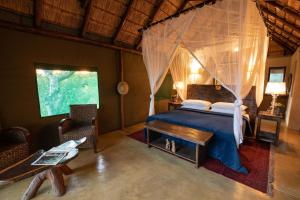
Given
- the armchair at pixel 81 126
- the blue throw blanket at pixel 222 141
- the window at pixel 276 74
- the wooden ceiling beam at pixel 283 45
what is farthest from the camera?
the window at pixel 276 74

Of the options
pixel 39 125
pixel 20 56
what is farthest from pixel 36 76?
pixel 39 125

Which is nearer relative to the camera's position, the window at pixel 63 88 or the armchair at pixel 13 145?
the armchair at pixel 13 145

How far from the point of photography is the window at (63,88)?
2.82 meters

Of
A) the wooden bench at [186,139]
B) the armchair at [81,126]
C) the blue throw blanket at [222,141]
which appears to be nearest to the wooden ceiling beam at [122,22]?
the armchair at [81,126]

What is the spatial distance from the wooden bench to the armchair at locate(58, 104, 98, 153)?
1118mm

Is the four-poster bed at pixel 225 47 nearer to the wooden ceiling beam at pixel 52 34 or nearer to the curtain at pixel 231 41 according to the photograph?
the curtain at pixel 231 41

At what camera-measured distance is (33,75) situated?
105 inches

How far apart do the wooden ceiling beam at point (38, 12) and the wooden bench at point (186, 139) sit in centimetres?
284

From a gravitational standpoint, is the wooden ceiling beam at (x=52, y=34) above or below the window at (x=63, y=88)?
above

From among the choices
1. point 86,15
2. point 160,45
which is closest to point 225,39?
point 160,45

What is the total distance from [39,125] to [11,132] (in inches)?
20.4

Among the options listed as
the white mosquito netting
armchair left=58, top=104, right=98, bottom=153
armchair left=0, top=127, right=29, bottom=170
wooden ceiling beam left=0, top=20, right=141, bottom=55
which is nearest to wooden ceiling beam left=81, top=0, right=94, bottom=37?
wooden ceiling beam left=0, top=20, right=141, bottom=55

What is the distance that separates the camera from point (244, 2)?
76.0 inches

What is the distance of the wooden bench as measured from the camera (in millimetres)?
2225
